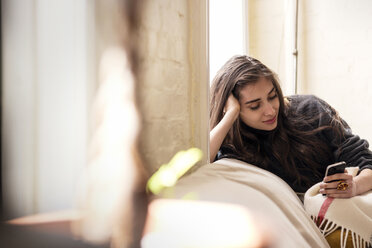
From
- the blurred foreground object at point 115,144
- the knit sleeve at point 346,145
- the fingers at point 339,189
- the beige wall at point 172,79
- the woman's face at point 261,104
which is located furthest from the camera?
the woman's face at point 261,104

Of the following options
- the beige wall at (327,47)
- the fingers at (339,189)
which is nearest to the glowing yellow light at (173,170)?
the fingers at (339,189)

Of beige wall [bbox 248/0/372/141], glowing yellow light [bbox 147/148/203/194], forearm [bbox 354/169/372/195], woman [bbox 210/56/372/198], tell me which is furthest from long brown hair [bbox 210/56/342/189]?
beige wall [bbox 248/0/372/141]

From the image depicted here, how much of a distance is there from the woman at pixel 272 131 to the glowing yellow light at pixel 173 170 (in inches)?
15.6

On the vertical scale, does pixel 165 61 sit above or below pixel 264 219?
above

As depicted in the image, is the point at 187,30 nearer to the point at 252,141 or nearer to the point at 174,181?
the point at 174,181

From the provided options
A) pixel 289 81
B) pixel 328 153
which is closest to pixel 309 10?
pixel 289 81

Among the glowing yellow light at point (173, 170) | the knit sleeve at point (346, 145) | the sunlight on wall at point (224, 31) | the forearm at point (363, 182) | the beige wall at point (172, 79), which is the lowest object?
the forearm at point (363, 182)

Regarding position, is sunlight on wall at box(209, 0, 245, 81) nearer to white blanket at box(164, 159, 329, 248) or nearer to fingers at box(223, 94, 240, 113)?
fingers at box(223, 94, 240, 113)

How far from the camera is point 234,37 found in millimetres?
2303

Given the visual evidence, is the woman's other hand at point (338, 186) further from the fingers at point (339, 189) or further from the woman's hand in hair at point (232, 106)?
the woman's hand in hair at point (232, 106)

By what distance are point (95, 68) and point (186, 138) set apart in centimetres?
38

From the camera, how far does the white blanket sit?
0.62m

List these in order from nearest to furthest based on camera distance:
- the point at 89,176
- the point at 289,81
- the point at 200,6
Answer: the point at 89,176
the point at 200,6
the point at 289,81

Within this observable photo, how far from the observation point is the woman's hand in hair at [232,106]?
4.53ft
